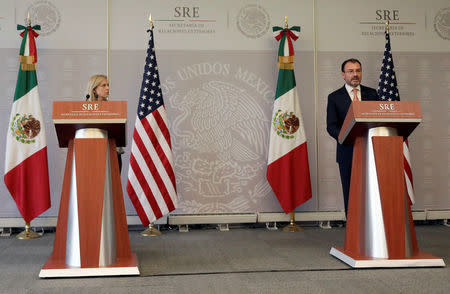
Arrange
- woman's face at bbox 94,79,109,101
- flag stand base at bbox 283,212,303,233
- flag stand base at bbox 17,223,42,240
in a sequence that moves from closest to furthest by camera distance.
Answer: woman's face at bbox 94,79,109,101
flag stand base at bbox 17,223,42,240
flag stand base at bbox 283,212,303,233

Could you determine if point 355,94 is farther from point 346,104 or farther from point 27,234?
point 27,234

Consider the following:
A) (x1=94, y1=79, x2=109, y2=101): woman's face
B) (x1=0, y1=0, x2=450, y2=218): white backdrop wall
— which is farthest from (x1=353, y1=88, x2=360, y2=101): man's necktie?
(x1=94, y1=79, x2=109, y2=101): woman's face

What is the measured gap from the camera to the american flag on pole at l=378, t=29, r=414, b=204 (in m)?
5.45

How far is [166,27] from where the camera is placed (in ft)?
18.5

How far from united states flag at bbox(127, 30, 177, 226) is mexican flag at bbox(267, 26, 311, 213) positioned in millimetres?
1213

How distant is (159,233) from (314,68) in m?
2.73

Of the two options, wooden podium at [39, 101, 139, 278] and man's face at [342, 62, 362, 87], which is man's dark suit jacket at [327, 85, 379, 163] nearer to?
man's face at [342, 62, 362, 87]

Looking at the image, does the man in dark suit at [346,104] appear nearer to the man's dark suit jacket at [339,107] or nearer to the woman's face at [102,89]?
the man's dark suit jacket at [339,107]

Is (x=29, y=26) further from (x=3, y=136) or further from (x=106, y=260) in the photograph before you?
(x=106, y=260)

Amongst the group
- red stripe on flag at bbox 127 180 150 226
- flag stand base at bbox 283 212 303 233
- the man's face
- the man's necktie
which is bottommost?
flag stand base at bbox 283 212 303 233

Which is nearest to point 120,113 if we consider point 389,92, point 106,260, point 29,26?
point 106,260

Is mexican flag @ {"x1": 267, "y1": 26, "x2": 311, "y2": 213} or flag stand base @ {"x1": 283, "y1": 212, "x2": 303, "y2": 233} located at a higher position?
mexican flag @ {"x1": 267, "y1": 26, "x2": 311, "y2": 213}

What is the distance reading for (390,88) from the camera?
545 cm

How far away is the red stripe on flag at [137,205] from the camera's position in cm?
505
